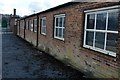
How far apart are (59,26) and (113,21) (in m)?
5.96

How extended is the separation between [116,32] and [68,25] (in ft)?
14.1

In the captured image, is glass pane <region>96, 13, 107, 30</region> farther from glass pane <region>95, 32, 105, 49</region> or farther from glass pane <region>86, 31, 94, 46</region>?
A: glass pane <region>86, 31, 94, 46</region>

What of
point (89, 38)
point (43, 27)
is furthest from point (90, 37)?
point (43, 27)

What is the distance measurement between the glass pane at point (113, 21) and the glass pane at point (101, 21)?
0.32 metres

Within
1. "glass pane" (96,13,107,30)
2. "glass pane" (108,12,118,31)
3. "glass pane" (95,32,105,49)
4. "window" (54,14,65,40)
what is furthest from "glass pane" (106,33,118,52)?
"window" (54,14,65,40)

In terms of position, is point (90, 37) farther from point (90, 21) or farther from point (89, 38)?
point (90, 21)

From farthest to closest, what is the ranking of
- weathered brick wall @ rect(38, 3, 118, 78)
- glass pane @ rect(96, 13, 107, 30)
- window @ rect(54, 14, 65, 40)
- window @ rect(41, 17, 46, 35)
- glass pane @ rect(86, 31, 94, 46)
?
window @ rect(41, 17, 46, 35) < window @ rect(54, 14, 65, 40) < glass pane @ rect(86, 31, 94, 46) < glass pane @ rect(96, 13, 107, 30) < weathered brick wall @ rect(38, 3, 118, 78)

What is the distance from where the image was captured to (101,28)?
730cm

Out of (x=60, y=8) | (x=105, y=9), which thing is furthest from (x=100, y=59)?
(x=60, y=8)

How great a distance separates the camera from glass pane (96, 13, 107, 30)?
7117 millimetres

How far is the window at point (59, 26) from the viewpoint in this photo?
455 inches

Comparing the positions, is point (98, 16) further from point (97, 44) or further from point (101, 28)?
point (97, 44)

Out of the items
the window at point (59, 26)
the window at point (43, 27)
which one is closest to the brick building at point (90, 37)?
the window at point (59, 26)

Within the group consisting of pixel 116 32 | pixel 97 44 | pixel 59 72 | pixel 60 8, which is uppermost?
pixel 60 8
